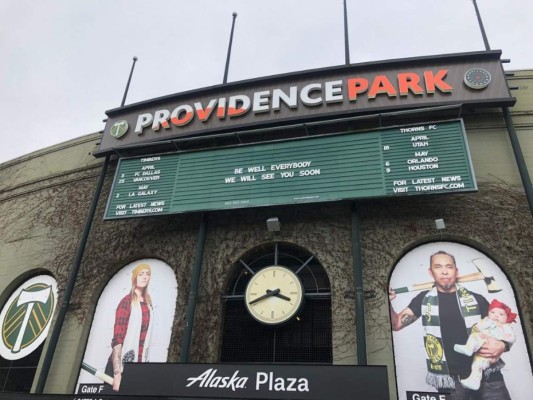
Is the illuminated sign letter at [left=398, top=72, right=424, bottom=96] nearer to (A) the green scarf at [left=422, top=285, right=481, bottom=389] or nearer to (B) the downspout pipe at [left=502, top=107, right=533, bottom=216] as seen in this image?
(B) the downspout pipe at [left=502, top=107, right=533, bottom=216]

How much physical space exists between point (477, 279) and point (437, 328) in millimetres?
1424

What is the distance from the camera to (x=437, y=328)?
8625 millimetres

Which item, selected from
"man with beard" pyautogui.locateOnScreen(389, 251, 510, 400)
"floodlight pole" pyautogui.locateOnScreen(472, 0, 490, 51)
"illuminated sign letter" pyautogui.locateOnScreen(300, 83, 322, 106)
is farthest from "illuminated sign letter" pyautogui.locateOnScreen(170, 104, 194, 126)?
"floodlight pole" pyautogui.locateOnScreen(472, 0, 490, 51)

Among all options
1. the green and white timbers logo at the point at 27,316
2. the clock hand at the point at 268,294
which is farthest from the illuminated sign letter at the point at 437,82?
the green and white timbers logo at the point at 27,316

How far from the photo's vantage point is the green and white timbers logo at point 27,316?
11703mm

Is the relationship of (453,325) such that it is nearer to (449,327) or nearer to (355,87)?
(449,327)

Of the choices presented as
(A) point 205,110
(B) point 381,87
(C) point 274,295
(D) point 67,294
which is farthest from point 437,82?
(D) point 67,294

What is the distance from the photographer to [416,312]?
891cm

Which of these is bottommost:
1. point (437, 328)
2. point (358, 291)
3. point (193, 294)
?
point (437, 328)

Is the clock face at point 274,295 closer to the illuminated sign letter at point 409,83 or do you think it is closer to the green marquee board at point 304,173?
the green marquee board at point 304,173

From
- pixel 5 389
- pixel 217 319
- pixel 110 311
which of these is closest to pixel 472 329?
pixel 217 319

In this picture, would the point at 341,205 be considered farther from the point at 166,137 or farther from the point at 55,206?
the point at 55,206

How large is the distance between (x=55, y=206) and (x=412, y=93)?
461 inches

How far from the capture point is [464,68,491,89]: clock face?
10578mm
